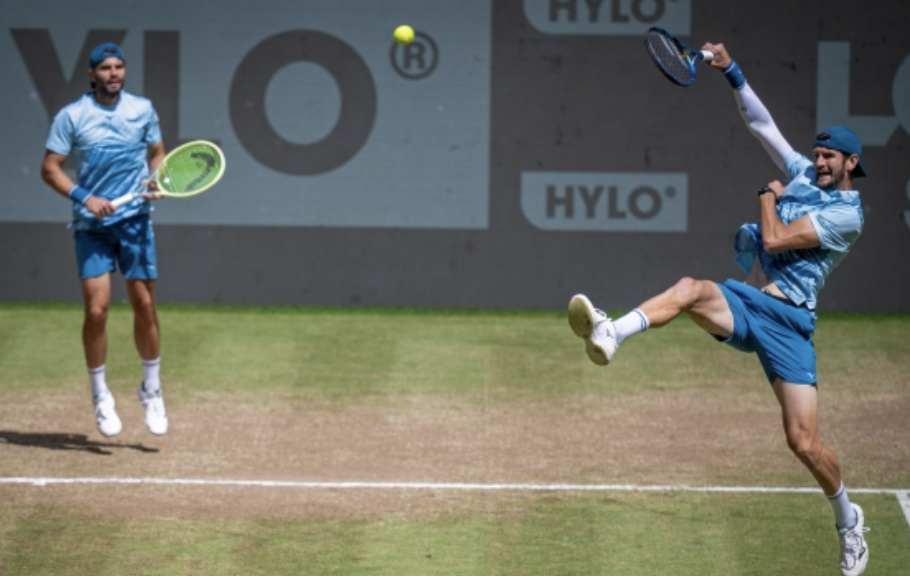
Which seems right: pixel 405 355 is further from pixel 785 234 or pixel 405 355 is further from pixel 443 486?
pixel 785 234

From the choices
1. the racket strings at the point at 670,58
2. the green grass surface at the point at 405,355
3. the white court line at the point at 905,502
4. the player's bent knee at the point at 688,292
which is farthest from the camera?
the green grass surface at the point at 405,355

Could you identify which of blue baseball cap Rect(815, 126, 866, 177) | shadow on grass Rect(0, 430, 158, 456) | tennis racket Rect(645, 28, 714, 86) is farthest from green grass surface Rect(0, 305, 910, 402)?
blue baseball cap Rect(815, 126, 866, 177)

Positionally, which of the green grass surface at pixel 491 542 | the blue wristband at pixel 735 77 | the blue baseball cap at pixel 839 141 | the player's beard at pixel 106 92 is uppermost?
the blue wristband at pixel 735 77

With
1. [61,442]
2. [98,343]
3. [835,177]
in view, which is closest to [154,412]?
[98,343]

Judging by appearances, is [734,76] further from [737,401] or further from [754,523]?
[737,401]

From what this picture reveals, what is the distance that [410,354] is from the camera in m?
11.3

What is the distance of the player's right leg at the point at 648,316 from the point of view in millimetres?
6043

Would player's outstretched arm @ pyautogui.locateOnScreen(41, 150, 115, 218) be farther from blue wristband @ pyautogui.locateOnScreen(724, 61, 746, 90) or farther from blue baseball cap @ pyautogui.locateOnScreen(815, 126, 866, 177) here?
A: blue baseball cap @ pyautogui.locateOnScreen(815, 126, 866, 177)

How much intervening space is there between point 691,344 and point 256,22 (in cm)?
493

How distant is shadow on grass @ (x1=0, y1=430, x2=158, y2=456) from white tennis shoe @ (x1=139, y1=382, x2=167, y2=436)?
15 centimetres

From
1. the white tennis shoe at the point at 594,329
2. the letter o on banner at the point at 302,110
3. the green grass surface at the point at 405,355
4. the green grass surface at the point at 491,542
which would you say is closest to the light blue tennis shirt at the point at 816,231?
the white tennis shoe at the point at 594,329

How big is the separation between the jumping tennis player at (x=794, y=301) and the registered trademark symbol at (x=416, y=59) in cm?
650

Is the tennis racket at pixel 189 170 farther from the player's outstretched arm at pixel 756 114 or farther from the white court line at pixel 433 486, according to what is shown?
the player's outstretched arm at pixel 756 114

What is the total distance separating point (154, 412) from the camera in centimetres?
851
